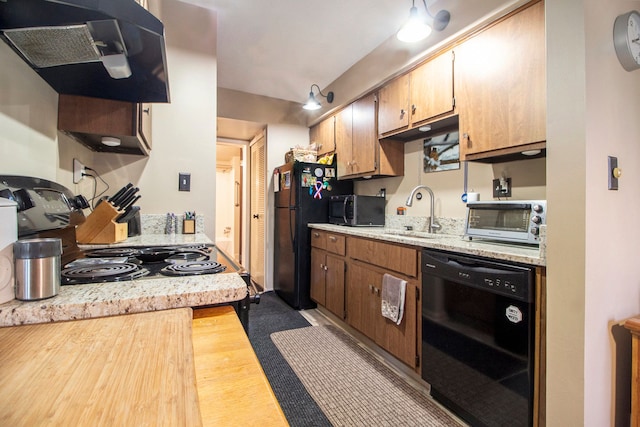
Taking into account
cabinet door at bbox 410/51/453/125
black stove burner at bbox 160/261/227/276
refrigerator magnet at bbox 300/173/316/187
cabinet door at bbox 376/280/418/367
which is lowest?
cabinet door at bbox 376/280/418/367

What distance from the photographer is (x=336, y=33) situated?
8.43ft

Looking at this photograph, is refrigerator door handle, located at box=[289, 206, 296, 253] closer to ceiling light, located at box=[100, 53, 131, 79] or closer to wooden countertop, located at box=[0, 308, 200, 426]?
ceiling light, located at box=[100, 53, 131, 79]

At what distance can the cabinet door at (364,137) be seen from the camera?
9.06ft

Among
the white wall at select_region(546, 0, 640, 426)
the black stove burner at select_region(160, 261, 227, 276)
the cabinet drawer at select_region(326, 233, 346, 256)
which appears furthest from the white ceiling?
the black stove burner at select_region(160, 261, 227, 276)

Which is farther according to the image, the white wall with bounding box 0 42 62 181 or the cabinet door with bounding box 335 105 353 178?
the cabinet door with bounding box 335 105 353 178

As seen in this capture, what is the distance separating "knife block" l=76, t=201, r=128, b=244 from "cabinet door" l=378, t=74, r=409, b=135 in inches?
81.5

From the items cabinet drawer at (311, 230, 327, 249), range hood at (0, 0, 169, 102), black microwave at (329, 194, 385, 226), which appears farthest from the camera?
cabinet drawer at (311, 230, 327, 249)

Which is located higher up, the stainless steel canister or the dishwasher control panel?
the stainless steel canister

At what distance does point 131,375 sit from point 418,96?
2.33 m

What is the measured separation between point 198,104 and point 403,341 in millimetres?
2327

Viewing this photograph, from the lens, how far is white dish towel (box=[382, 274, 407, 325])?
6.23 feet

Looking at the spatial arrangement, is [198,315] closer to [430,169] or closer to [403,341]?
[403,341]

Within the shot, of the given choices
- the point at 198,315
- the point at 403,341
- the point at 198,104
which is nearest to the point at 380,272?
the point at 403,341

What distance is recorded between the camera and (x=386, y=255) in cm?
207
